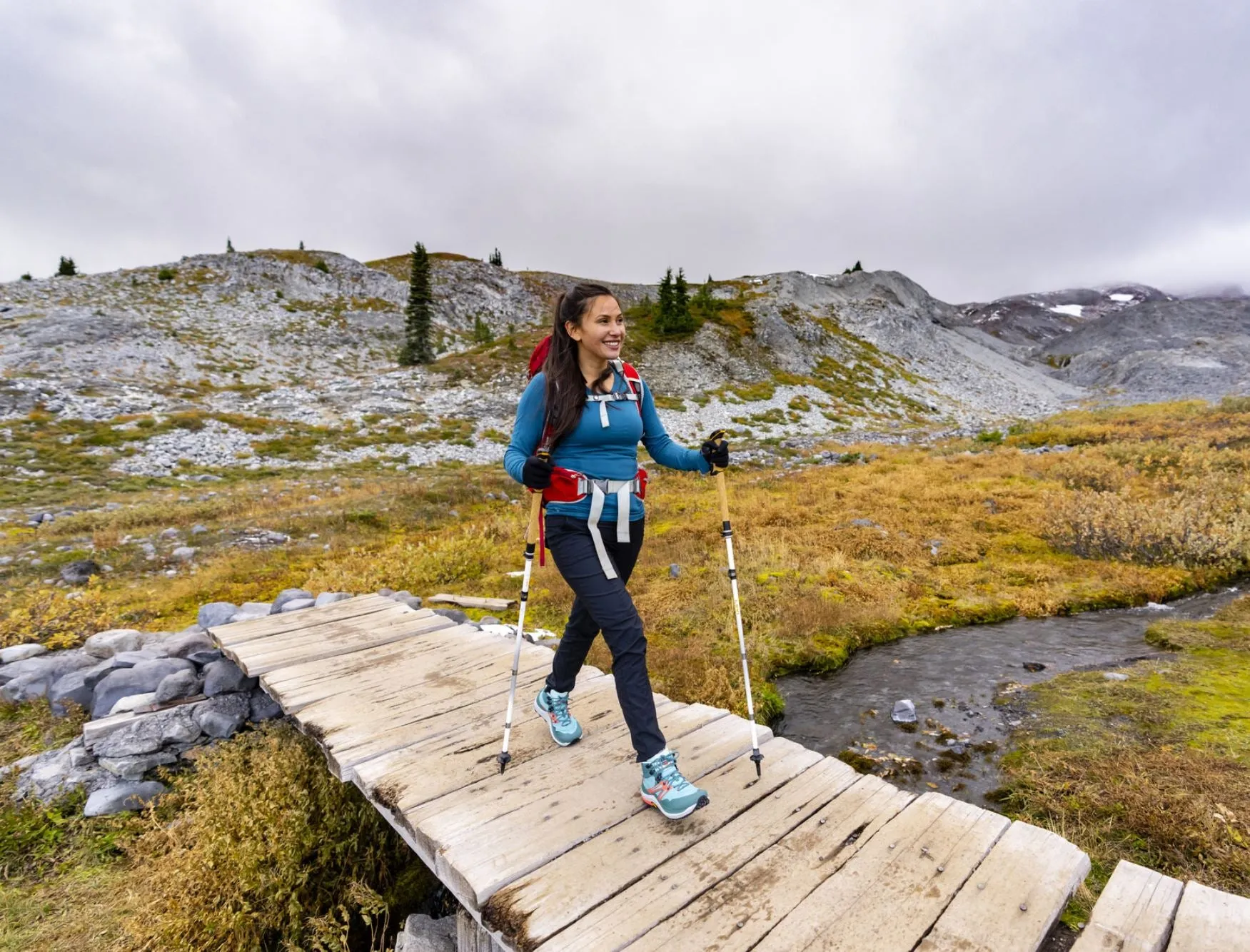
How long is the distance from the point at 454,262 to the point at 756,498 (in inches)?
2902

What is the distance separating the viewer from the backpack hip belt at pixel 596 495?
152 inches

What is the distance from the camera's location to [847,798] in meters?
3.86

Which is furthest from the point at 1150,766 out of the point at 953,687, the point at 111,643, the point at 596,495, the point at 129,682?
the point at 111,643

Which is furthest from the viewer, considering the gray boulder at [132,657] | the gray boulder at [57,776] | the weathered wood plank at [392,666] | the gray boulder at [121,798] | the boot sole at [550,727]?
the gray boulder at [132,657]

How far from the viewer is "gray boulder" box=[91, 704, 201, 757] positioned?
17.7 feet

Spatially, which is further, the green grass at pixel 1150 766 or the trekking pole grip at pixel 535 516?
the trekking pole grip at pixel 535 516

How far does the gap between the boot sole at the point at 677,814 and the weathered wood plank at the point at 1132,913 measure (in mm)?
1849

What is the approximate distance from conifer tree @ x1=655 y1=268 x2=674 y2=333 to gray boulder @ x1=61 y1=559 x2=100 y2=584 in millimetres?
45992

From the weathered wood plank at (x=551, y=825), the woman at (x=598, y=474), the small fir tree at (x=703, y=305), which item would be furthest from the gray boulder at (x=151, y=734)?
the small fir tree at (x=703, y=305)

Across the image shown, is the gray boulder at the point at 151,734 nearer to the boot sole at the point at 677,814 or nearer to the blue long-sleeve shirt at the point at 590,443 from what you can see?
the blue long-sleeve shirt at the point at 590,443

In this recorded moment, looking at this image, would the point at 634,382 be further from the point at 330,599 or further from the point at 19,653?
the point at 19,653

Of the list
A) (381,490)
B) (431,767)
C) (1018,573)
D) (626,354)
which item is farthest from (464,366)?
(431,767)

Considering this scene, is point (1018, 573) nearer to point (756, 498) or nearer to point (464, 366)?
point (756, 498)

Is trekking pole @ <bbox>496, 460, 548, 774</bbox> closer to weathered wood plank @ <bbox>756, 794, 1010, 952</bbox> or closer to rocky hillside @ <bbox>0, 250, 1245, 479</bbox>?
weathered wood plank @ <bbox>756, 794, 1010, 952</bbox>
